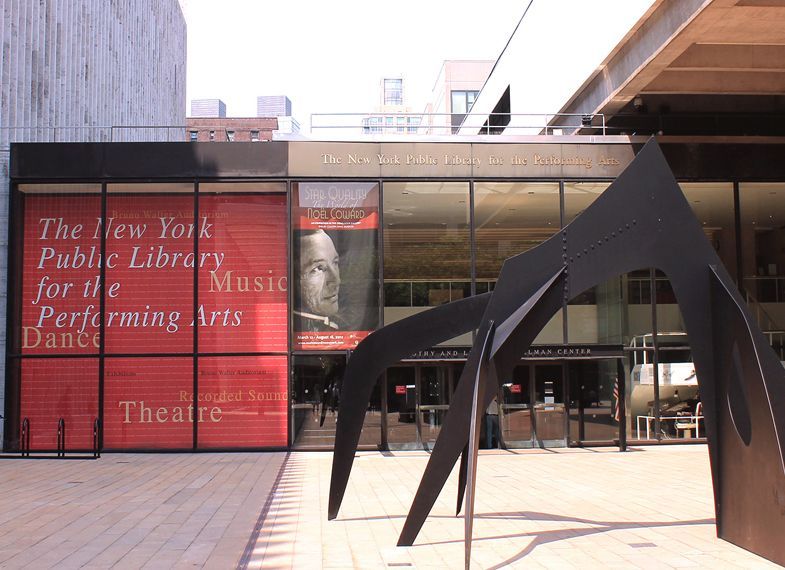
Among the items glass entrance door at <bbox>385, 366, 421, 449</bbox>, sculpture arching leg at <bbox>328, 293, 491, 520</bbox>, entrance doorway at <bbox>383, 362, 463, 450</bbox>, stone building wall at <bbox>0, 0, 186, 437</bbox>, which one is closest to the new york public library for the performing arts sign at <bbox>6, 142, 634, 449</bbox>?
stone building wall at <bbox>0, 0, 186, 437</bbox>

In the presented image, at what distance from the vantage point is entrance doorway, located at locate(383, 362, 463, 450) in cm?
1809

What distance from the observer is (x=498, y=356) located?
26.9ft

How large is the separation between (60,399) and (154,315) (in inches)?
99.8

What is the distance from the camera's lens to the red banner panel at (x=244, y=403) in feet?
58.0

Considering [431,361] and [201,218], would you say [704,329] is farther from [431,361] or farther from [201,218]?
[201,218]

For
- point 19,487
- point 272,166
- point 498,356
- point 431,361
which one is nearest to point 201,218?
point 272,166

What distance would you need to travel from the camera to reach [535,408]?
18.6 meters

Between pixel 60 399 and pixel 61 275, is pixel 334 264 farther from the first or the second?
pixel 60 399

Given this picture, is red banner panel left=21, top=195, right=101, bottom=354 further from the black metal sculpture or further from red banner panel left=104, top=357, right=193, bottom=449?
the black metal sculpture

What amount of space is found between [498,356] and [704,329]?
6.74 feet

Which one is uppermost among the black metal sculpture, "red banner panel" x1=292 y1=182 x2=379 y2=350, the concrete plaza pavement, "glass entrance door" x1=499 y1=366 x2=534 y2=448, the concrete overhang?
the concrete overhang

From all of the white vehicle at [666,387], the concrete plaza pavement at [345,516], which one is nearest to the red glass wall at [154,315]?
the concrete plaza pavement at [345,516]

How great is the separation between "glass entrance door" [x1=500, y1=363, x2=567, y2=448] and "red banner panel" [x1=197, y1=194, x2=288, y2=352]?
5.06m

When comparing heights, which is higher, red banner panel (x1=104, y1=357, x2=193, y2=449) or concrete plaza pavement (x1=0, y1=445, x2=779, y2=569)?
red banner panel (x1=104, y1=357, x2=193, y2=449)
